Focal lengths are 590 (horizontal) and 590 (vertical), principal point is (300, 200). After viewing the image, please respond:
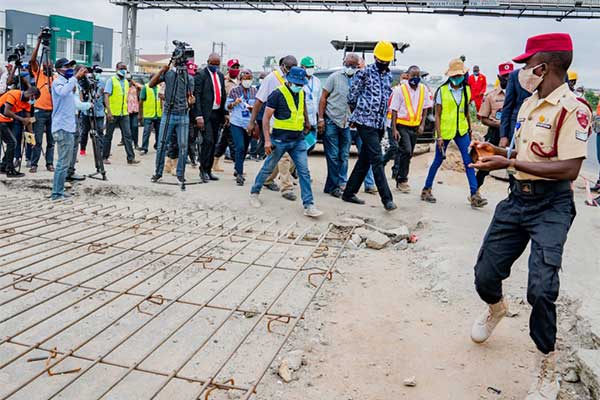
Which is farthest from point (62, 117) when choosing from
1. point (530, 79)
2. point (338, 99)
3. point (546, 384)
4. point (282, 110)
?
point (546, 384)

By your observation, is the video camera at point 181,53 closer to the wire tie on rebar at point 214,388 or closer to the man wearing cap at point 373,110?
the man wearing cap at point 373,110

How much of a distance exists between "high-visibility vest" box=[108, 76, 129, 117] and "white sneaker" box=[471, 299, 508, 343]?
8122 mm

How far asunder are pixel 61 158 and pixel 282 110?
2.64 metres

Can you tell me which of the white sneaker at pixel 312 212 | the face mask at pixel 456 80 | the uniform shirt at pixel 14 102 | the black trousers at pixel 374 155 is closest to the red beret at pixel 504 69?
the face mask at pixel 456 80

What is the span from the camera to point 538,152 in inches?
115

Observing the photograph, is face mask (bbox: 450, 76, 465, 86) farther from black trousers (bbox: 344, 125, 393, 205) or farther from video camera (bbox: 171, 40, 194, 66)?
video camera (bbox: 171, 40, 194, 66)

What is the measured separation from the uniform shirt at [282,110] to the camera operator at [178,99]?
1.79 metres

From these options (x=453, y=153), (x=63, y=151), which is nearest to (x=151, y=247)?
(x=63, y=151)

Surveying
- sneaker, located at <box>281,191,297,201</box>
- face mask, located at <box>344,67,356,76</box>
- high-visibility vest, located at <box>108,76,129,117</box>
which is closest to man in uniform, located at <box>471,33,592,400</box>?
sneaker, located at <box>281,191,297,201</box>

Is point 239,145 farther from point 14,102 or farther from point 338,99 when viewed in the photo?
point 14,102

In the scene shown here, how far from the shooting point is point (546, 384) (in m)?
2.83

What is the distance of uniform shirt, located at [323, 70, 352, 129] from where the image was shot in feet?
24.4

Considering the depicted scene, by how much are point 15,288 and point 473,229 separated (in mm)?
4339

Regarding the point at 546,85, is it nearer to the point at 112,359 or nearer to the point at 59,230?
the point at 112,359
